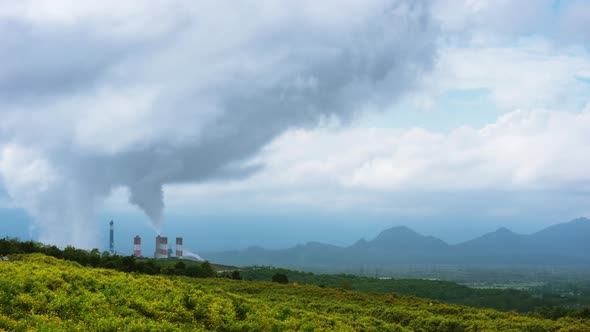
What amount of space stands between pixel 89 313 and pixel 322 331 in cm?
779

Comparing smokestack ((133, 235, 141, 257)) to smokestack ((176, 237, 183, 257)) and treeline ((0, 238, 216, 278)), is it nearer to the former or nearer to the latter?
smokestack ((176, 237, 183, 257))

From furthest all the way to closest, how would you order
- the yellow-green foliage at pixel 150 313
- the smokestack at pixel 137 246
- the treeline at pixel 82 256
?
the smokestack at pixel 137 246 < the treeline at pixel 82 256 < the yellow-green foliage at pixel 150 313

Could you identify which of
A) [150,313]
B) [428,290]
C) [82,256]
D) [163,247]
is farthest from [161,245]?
[150,313]

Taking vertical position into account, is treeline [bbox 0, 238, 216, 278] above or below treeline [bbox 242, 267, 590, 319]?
above

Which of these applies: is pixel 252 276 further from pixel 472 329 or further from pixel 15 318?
pixel 15 318

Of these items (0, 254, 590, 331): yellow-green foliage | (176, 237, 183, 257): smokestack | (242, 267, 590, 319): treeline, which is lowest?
(242, 267, 590, 319): treeline

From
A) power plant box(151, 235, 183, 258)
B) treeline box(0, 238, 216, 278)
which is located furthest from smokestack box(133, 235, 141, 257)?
treeline box(0, 238, 216, 278)

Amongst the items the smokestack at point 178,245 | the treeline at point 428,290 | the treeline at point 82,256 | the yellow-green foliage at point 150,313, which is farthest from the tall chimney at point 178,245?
the yellow-green foliage at point 150,313

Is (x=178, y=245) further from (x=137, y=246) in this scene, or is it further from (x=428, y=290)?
(x=428, y=290)

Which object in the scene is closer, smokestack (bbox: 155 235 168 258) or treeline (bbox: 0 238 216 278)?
treeline (bbox: 0 238 216 278)

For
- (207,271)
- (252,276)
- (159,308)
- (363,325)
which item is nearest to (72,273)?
(159,308)

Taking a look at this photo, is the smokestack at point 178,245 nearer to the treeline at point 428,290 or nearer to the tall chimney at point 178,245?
the tall chimney at point 178,245

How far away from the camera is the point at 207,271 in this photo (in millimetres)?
57906

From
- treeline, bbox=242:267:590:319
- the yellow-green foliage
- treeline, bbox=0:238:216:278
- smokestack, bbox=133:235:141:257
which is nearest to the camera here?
the yellow-green foliage
